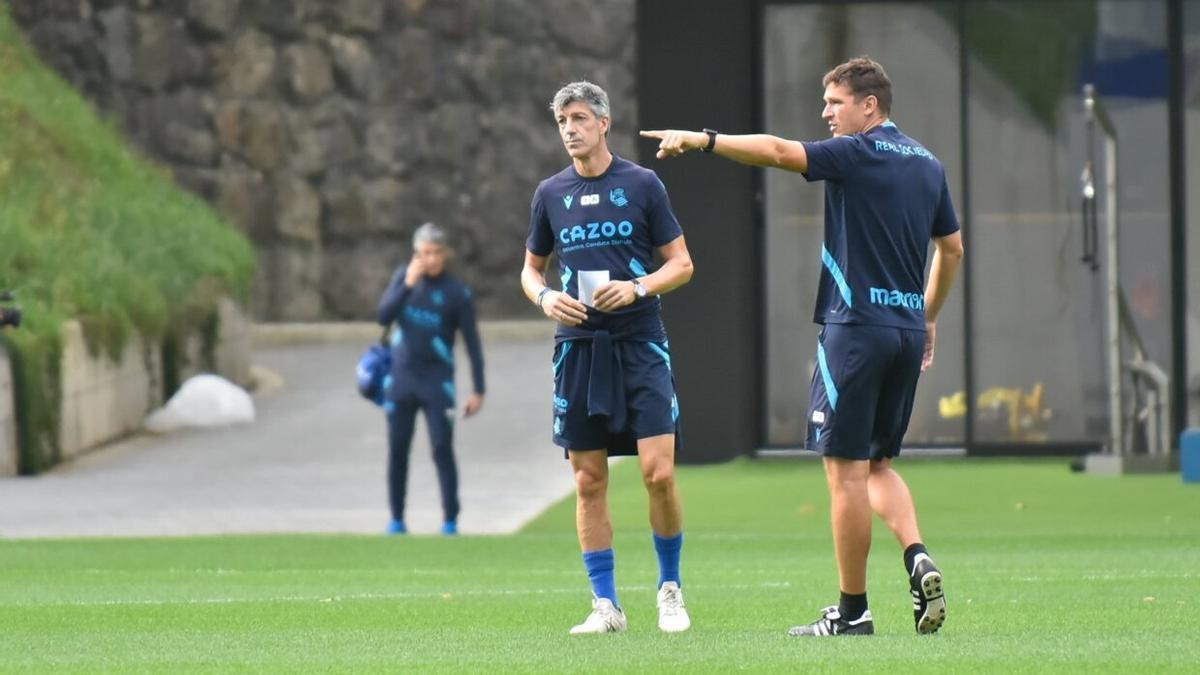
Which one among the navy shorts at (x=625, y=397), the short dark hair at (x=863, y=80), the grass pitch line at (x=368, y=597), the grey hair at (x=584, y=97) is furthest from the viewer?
the grass pitch line at (x=368, y=597)

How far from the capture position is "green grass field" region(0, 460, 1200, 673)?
7996mm

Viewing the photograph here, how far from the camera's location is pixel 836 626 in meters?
8.43

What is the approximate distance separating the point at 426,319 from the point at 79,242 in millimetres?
9779

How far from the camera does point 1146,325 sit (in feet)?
68.0

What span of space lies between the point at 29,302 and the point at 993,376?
8018 mm

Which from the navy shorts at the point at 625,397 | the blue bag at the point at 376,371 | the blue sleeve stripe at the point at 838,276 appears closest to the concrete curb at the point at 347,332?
the blue bag at the point at 376,371

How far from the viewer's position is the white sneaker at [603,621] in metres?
8.82

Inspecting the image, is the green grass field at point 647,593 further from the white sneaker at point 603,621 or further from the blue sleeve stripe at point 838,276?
the blue sleeve stripe at point 838,276

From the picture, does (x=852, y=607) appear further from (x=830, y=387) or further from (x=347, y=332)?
(x=347, y=332)

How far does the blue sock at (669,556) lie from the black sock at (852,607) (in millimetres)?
740

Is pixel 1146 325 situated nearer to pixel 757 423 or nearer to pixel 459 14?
pixel 757 423

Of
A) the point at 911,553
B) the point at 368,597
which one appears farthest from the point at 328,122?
the point at 911,553

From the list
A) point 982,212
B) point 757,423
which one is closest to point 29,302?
point 757,423

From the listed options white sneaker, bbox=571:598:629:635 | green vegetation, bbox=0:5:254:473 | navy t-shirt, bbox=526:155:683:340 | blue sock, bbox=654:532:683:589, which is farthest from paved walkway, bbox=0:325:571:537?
navy t-shirt, bbox=526:155:683:340
